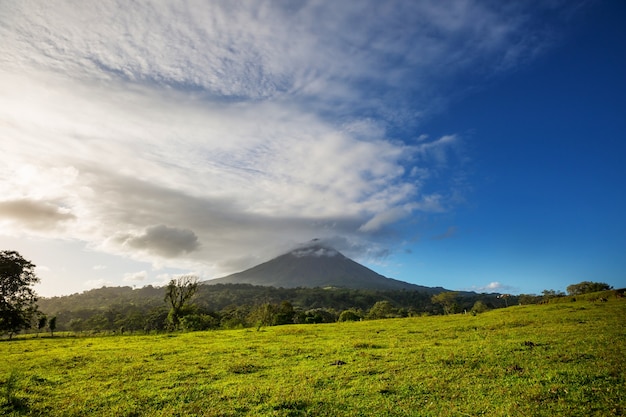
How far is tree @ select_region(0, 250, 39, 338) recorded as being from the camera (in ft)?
156

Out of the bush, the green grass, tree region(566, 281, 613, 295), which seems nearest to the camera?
the green grass

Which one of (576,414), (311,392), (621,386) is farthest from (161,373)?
(621,386)

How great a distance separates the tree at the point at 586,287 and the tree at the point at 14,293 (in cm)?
11739

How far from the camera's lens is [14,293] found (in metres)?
48.6

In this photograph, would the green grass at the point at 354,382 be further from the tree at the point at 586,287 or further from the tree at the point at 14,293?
the tree at the point at 586,287

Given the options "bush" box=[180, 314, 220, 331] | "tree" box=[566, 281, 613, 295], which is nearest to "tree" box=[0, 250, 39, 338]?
"bush" box=[180, 314, 220, 331]

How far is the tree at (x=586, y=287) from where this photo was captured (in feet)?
272

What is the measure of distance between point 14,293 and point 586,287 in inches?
5154

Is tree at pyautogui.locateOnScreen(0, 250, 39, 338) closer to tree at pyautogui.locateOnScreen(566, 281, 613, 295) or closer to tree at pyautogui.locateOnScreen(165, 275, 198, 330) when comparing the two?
tree at pyautogui.locateOnScreen(165, 275, 198, 330)

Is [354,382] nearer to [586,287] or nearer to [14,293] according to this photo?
[14,293]

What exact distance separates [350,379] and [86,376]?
15.7 m

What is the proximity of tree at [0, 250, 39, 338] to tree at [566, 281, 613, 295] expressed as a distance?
385 ft

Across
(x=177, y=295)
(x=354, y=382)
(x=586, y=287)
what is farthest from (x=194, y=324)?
(x=586, y=287)

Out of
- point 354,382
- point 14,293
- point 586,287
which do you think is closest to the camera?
point 354,382
